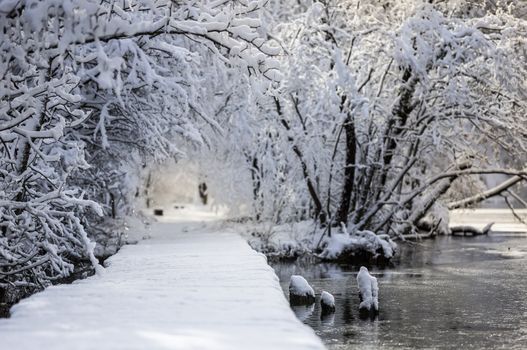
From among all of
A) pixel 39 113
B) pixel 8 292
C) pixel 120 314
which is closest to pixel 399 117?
pixel 8 292

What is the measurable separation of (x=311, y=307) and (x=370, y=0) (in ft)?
36.5

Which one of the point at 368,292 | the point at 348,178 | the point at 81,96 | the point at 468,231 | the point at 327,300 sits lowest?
the point at 327,300

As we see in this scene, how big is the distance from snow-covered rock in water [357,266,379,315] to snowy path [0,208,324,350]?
6.28 feet

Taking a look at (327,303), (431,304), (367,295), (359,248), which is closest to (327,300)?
(327,303)

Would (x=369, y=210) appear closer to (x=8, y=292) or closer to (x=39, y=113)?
(x=8, y=292)

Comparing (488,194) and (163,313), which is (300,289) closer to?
(163,313)

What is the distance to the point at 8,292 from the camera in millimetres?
12008

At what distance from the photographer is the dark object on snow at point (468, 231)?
3234 centimetres

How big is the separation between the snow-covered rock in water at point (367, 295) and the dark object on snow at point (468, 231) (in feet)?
69.5

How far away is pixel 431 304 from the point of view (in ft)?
41.2

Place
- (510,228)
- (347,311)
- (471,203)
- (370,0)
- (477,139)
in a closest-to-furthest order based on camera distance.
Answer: (347,311) < (370,0) < (477,139) < (471,203) < (510,228)

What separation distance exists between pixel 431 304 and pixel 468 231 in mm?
20996

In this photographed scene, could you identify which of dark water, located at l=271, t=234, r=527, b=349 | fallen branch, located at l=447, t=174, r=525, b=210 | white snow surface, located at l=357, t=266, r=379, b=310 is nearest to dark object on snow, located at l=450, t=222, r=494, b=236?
fallen branch, located at l=447, t=174, r=525, b=210

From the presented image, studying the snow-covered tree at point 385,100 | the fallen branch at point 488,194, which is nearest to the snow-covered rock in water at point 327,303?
the snow-covered tree at point 385,100
